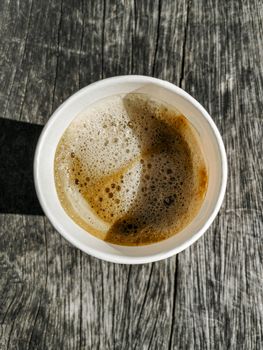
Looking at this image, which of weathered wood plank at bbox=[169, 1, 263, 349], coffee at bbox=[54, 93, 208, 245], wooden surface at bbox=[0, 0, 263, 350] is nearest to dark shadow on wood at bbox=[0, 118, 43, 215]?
wooden surface at bbox=[0, 0, 263, 350]

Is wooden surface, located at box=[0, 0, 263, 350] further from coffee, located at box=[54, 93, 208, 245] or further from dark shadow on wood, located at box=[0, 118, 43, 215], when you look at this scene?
coffee, located at box=[54, 93, 208, 245]

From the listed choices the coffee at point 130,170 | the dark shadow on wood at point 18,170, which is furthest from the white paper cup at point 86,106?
the dark shadow on wood at point 18,170

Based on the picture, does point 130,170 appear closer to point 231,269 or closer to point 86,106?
point 86,106

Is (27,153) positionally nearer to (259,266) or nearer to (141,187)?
(141,187)

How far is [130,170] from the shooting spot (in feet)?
3.50

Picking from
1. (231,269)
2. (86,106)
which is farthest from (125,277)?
(86,106)

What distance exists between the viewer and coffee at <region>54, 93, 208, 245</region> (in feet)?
3.43

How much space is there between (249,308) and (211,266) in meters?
0.12

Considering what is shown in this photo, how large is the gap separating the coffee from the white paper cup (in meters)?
0.04

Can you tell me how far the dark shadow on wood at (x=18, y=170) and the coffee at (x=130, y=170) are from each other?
148 millimetres

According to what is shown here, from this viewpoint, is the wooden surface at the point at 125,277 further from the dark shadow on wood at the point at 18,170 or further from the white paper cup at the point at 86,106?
the white paper cup at the point at 86,106

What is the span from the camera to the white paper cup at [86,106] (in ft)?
3.00

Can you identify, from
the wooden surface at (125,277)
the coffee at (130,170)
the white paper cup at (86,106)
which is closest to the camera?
the white paper cup at (86,106)

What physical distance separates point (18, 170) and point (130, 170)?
0.87 feet
